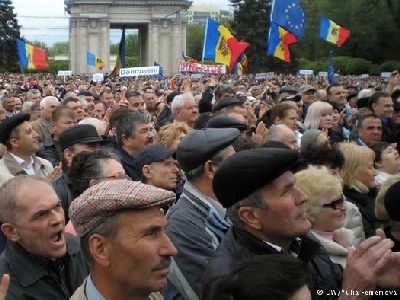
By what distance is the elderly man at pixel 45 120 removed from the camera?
1011cm

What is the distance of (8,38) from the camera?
78875 mm

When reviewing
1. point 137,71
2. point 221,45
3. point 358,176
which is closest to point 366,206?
point 358,176

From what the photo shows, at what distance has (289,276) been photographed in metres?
2.69

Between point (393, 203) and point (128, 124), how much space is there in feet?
12.9

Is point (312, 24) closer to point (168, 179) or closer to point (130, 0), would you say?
point (130, 0)

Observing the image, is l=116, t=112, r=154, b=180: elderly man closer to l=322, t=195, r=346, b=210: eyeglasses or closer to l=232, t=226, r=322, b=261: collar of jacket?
l=322, t=195, r=346, b=210: eyeglasses

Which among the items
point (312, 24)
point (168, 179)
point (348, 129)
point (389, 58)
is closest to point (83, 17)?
point (312, 24)

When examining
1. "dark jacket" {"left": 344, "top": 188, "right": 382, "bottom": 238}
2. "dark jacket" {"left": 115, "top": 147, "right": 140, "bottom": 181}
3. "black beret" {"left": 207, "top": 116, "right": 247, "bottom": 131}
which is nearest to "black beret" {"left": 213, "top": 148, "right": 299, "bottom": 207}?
"dark jacket" {"left": 344, "top": 188, "right": 382, "bottom": 238}

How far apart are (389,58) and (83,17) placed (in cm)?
3277

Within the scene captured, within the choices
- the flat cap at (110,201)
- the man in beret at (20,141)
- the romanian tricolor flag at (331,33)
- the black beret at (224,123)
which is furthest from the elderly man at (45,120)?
the romanian tricolor flag at (331,33)

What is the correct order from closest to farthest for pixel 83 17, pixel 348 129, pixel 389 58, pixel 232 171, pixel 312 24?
pixel 232 171 < pixel 348 129 < pixel 389 58 < pixel 312 24 < pixel 83 17

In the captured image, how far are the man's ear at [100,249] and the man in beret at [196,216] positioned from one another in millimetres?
1025

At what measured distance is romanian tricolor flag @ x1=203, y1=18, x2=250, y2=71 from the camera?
23.6 meters

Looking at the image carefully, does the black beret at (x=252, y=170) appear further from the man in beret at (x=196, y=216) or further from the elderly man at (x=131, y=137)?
the elderly man at (x=131, y=137)
